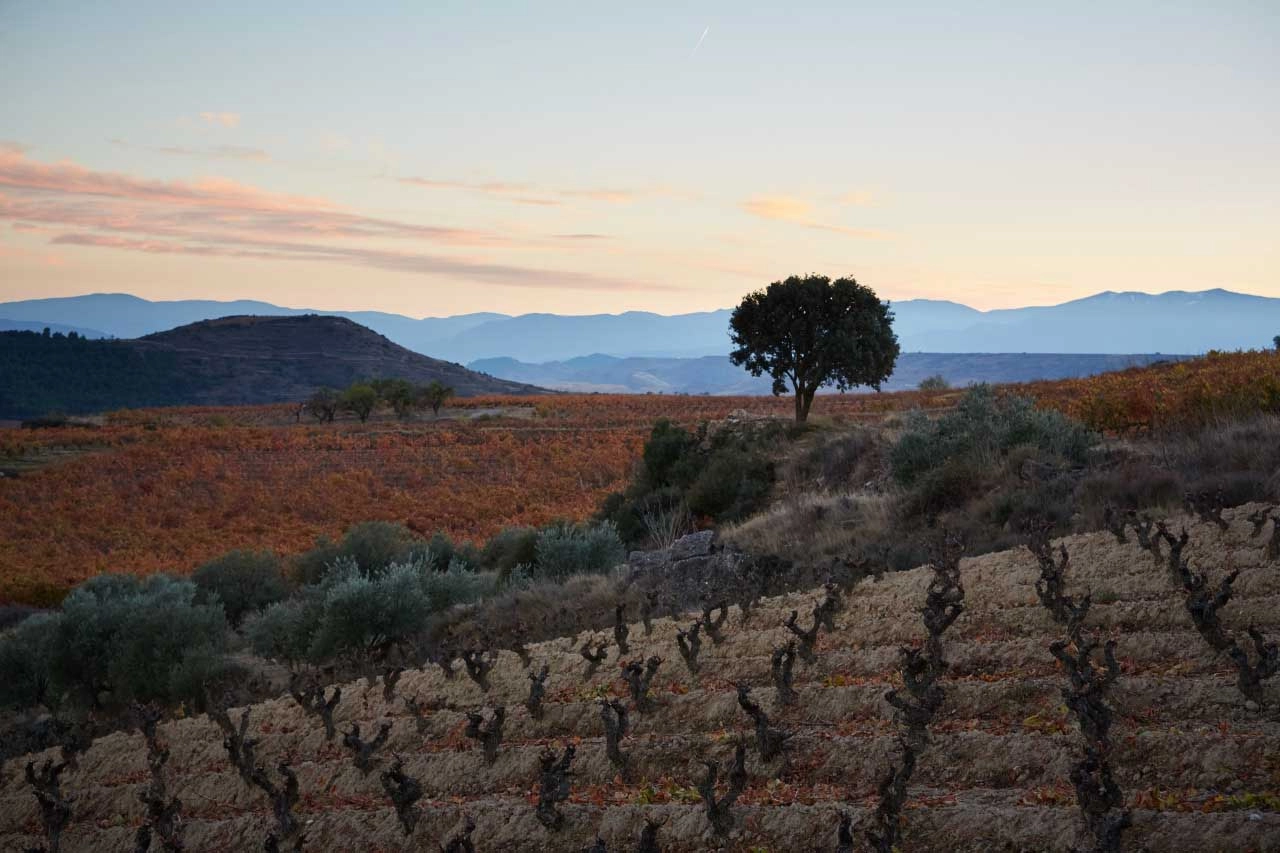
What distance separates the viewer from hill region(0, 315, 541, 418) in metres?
124

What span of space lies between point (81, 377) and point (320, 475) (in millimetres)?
107191

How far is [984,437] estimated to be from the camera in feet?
48.8

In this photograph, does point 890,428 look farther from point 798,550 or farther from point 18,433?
point 18,433

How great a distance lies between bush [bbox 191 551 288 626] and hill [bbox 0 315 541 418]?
9234 cm

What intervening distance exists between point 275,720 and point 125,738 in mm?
1755

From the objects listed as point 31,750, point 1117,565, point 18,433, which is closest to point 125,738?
point 31,750

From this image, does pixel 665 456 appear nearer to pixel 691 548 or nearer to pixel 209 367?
pixel 691 548

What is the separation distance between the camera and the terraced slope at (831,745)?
4.75 metres

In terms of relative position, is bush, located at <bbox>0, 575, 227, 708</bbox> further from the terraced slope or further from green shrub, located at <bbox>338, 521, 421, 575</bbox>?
green shrub, located at <bbox>338, 521, 421, 575</bbox>

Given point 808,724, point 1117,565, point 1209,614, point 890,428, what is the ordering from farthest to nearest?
point 890,428 → point 1117,565 → point 808,724 → point 1209,614

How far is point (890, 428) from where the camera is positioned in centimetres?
2158

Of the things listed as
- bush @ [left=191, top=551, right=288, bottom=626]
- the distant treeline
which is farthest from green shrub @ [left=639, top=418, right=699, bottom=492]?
the distant treeline

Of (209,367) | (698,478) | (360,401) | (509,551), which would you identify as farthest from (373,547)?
(209,367)

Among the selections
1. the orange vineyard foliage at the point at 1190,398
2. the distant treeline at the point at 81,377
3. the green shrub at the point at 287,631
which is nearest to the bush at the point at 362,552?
the green shrub at the point at 287,631
